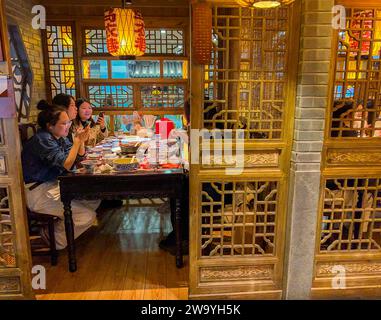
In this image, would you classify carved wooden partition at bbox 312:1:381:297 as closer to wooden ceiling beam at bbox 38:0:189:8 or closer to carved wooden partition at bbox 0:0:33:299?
carved wooden partition at bbox 0:0:33:299

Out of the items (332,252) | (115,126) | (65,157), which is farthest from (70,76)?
(332,252)

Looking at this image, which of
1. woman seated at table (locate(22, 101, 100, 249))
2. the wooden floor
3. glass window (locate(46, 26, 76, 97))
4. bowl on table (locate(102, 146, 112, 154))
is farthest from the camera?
glass window (locate(46, 26, 76, 97))

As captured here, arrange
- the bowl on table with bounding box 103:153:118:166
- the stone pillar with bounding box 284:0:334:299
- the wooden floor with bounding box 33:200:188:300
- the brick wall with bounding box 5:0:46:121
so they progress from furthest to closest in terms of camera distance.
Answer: the brick wall with bounding box 5:0:46:121 → the bowl on table with bounding box 103:153:118:166 → the wooden floor with bounding box 33:200:188:300 → the stone pillar with bounding box 284:0:334:299

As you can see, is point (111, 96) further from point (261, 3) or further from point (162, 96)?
point (261, 3)

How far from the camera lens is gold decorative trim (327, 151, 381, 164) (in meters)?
2.30

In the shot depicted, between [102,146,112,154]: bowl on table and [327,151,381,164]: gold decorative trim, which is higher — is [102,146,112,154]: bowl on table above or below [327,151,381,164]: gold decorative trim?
below

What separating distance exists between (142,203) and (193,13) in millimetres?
3131

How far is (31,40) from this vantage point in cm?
470

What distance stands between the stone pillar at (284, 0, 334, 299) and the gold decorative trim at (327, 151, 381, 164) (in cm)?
12

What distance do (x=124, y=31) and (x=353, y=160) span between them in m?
2.59

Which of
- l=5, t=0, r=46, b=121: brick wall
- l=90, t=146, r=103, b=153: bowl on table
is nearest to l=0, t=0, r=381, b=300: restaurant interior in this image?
l=90, t=146, r=103, b=153: bowl on table

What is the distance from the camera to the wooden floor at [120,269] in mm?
2607

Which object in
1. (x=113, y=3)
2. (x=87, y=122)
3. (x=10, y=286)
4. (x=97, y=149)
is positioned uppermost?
(x=113, y=3)

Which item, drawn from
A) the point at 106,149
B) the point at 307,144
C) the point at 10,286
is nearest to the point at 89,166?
the point at 106,149
